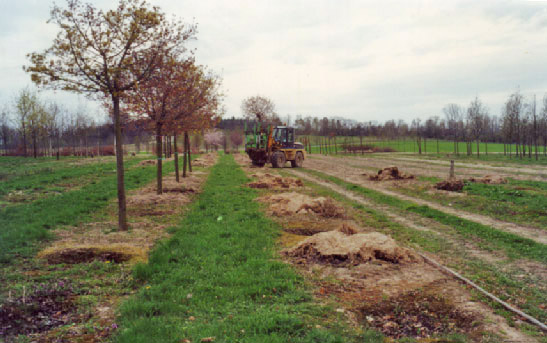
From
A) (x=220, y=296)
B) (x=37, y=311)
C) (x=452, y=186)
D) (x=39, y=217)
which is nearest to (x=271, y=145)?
(x=452, y=186)

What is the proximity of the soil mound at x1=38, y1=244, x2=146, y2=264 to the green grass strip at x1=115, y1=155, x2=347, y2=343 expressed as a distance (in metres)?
0.51

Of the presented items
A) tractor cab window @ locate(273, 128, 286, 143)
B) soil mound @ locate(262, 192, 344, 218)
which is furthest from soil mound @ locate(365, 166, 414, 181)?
tractor cab window @ locate(273, 128, 286, 143)

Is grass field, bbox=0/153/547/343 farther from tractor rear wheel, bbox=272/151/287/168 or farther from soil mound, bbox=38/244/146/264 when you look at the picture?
tractor rear wheel, bbox=272/151/287/168

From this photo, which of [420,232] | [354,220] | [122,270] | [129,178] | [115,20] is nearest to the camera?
[122,270]

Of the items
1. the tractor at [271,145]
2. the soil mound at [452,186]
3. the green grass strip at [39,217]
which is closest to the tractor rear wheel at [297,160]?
the tractor at [271,145]

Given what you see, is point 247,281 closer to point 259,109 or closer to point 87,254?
point 87,254

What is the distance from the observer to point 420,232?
9.27m

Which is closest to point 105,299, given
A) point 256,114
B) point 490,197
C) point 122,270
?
point 122,270

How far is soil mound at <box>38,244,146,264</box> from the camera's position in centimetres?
652

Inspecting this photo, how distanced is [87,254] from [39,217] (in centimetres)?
403

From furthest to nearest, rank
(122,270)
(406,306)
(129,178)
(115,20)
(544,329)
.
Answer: (129,178), (115,20), (122,270), (406,306), (544,329)

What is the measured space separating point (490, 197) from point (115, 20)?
13438mm

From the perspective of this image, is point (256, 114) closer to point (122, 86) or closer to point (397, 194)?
point (397, 194)

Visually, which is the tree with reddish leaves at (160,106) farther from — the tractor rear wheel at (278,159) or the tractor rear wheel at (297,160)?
the tractor rear wheel at (297,160)
